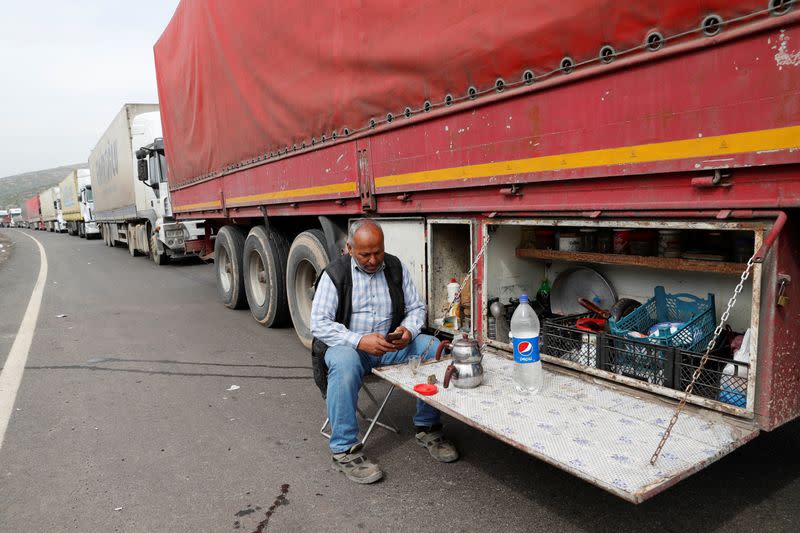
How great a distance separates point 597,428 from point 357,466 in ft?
4.43

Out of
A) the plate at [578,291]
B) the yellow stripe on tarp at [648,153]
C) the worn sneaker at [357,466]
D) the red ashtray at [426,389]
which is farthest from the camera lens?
the plate at [578,291]

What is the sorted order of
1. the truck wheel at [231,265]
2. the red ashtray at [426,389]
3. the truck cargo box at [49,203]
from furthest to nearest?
the truck cargo box at [49,203]
the truck wheel at [231,265]
the red ashtray at [426,389]

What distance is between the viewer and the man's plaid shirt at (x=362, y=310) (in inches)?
126

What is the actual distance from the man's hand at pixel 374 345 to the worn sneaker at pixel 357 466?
1.75 ft

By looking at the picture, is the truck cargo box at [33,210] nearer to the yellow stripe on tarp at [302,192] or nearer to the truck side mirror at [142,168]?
the truck side mirror at [142,168]

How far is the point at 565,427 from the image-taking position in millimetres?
2338

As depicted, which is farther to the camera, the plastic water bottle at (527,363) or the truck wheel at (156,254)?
the truck wheel at (156,254)

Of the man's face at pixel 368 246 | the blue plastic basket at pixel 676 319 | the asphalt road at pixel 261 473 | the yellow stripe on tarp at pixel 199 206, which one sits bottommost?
the asphalt road at pixel 261 473

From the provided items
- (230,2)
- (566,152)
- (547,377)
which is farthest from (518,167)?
(230,2)

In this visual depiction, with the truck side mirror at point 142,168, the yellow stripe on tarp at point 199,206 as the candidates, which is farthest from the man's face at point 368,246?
the truck side mirror at point 142,168

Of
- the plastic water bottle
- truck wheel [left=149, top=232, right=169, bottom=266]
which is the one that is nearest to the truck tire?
the plastic water bottle

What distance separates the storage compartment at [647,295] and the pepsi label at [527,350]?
0.30 meters

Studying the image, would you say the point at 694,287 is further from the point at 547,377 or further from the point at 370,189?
the point at 370,189

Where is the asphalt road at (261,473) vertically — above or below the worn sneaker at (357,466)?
below
